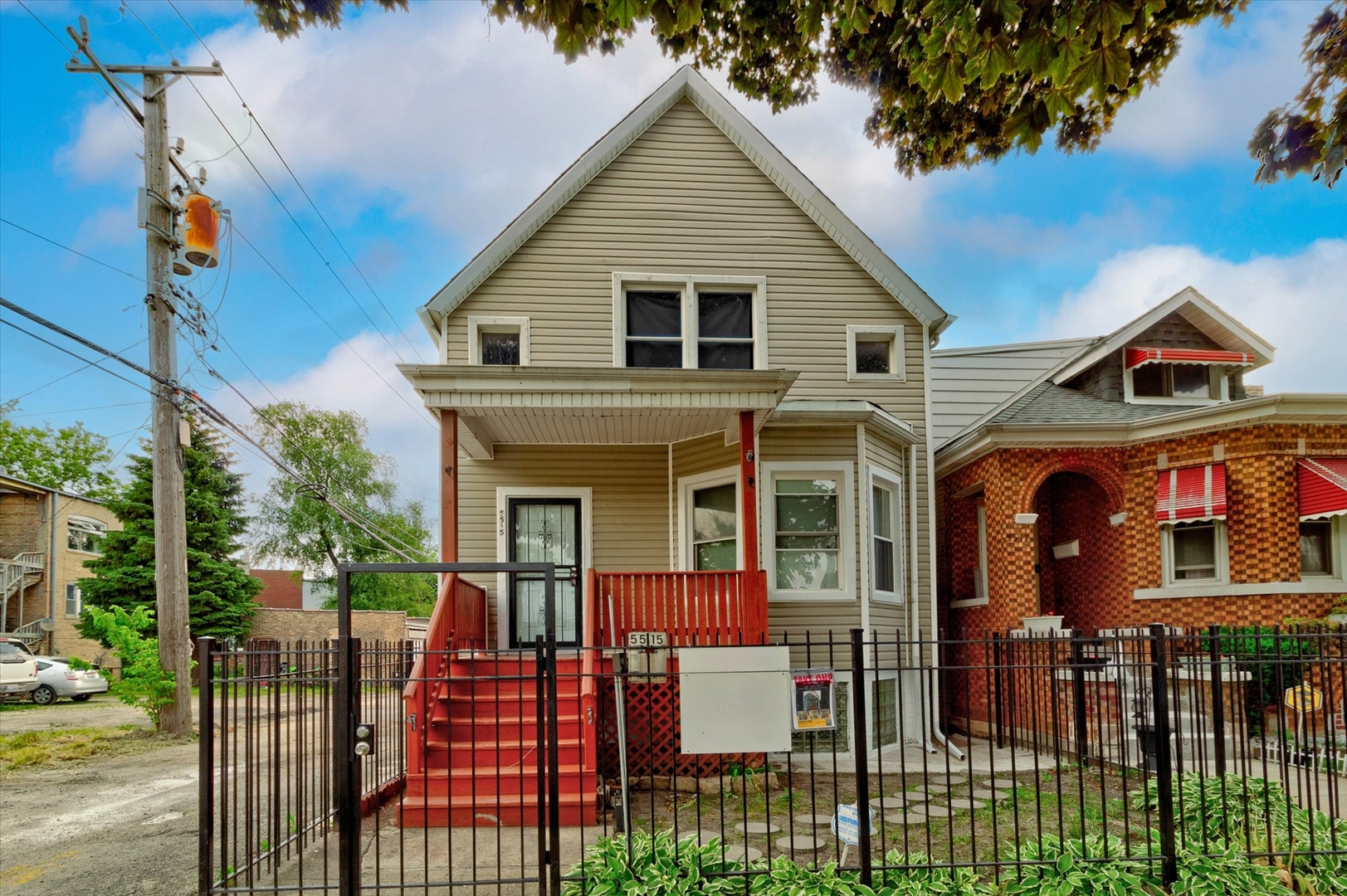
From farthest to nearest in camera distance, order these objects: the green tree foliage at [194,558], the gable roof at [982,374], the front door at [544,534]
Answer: the green tree foliage at [194,558], the gable roof at [982,374], the front door at [544,534]

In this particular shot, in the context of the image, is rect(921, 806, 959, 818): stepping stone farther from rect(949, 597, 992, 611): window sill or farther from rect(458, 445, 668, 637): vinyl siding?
rect(949, 597, 992, 611): window sill

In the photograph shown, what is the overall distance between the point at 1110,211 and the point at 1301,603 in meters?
23.4

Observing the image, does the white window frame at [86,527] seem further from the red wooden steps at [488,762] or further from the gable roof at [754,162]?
the red wooden steps at [488,762]

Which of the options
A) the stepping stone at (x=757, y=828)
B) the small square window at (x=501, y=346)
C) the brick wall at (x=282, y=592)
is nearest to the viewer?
the stepping stone at (x=757, y=828)

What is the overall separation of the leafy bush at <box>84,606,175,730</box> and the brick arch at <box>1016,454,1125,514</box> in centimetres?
1286

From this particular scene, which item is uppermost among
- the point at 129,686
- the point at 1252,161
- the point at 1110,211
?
the point at 1110,211

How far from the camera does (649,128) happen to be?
13273mm

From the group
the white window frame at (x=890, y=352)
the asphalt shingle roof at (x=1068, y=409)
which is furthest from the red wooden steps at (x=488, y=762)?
the asphalt shingle roof at (x=1068, y=409)

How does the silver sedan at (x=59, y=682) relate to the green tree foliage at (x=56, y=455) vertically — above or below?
below

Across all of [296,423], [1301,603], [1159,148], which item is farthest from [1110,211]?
[296,423]

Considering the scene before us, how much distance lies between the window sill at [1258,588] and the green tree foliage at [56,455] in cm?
4554

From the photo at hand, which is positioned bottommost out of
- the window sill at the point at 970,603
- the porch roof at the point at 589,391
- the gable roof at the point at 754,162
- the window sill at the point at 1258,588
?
the window sill at the point at 970,603

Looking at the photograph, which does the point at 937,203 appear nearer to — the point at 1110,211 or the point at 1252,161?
the point at 1110,211

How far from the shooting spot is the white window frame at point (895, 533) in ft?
38.7
